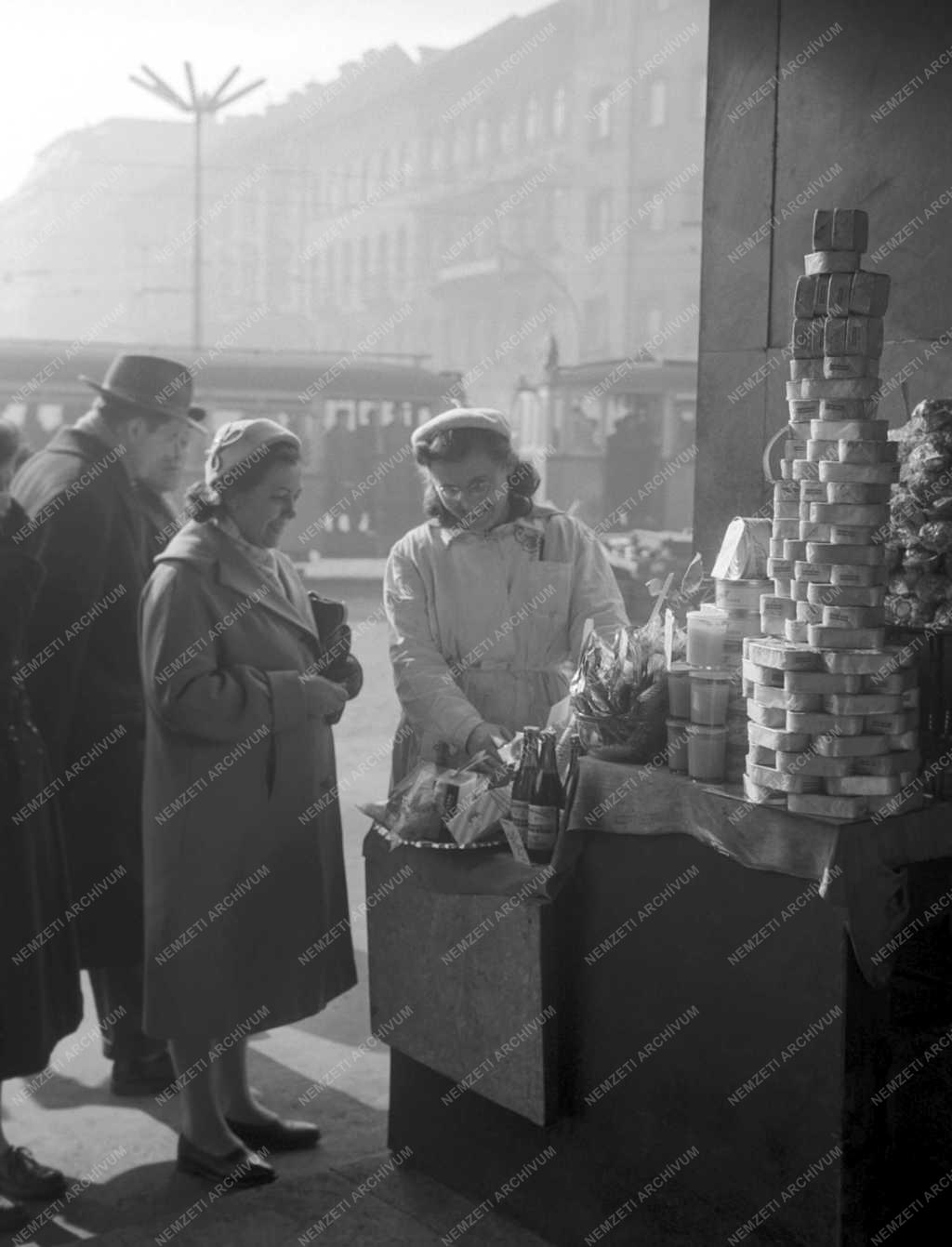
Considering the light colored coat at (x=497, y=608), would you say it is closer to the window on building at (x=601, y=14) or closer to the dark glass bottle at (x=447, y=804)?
the dark glass bottle at (x=447, y=804)

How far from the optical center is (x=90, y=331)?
79.4 m

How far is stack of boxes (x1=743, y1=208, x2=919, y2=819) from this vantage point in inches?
108

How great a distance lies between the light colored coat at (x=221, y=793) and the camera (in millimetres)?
3703

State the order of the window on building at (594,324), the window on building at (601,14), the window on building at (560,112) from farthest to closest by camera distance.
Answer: the window on building at (560,112)
the window on building at (594,324)
the window on building at (601,14)

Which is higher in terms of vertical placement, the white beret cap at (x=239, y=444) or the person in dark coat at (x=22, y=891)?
the white beret cap at (x=239, y=444)

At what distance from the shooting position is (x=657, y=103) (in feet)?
120

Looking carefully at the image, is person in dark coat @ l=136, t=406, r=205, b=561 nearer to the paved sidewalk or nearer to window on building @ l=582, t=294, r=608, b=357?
the paved sidewalk

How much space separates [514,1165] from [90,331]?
8115 cm

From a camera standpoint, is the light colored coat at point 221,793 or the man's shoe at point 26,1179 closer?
the light colored coat at point 221,793

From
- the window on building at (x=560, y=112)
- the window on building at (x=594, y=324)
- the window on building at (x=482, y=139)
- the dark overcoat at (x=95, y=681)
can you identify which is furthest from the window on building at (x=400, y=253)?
the dark overcoat at (x=95, y=681)

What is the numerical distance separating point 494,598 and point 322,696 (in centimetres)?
57

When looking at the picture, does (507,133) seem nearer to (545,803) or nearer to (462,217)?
(462,217)

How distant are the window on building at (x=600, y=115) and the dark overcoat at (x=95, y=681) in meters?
36.4

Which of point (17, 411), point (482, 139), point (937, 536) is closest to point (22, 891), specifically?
point (937, 536)
